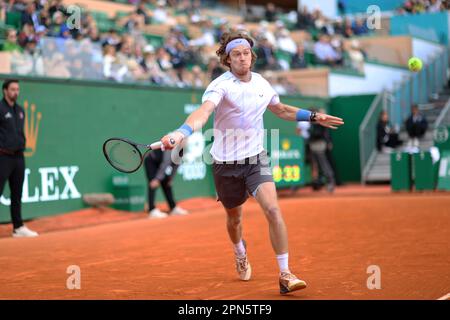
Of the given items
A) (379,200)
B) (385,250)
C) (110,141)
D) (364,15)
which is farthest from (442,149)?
(364,15)

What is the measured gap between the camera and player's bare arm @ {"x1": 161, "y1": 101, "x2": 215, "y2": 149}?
5602mm

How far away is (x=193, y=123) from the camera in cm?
612

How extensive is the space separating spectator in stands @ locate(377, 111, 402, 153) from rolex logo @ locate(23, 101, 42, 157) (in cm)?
1101

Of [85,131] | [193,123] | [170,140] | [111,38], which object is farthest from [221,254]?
[111,38]

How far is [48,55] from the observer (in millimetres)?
14391

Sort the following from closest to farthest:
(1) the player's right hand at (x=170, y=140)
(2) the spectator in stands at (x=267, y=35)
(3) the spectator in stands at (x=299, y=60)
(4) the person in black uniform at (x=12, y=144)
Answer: (1) the player's right hand at (x=170, y=140) < (4) the person in black uniform at (x=12, y=144) < (3) the spectator in stands at (x=299, y=60) < (2) the spectator in stands at (x=267, y=35)

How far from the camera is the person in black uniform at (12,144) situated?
38.2 feet

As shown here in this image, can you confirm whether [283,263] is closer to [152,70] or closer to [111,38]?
[152,70]

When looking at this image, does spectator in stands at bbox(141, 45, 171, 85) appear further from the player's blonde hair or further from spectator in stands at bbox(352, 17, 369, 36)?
spectator in stands at bbox(352, 17, 369, 36)

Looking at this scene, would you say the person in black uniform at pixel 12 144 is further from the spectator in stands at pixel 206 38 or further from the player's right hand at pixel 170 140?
the spectator in stands at pixel 206 38

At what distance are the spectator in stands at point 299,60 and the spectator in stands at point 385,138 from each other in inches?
182

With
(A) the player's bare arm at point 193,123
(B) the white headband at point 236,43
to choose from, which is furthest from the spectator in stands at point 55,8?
(A) the player's bare arm at point 193,123

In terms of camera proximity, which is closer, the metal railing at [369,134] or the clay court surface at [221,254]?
the clay court surface at [221,254]

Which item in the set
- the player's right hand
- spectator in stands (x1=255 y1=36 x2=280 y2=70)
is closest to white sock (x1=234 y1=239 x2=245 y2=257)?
the player's right hand
